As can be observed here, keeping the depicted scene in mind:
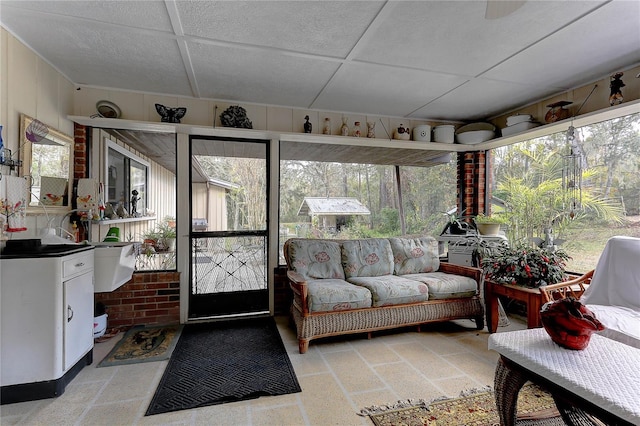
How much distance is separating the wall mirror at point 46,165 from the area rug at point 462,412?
2.93m

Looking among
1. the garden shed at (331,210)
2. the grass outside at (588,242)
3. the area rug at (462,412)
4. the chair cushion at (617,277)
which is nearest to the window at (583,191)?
the grass outside at (588,242)

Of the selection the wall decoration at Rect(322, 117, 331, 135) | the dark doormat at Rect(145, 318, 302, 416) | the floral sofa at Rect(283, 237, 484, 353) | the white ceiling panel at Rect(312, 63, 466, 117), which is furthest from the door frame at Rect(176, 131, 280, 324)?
the floral sofa at Rect(283, 237, 484, 353)

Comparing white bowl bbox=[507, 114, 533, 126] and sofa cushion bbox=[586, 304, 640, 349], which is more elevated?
white bowl bbox=[507, 114, 533, 126]

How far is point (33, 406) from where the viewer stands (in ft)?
6.10

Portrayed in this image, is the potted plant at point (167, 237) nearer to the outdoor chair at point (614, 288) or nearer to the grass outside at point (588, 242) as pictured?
the outdoor chair at point (614, 288)

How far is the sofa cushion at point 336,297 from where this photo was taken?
2.64m

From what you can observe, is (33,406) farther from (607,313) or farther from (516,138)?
(516,138)

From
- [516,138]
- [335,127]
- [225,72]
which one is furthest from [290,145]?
[516,138]

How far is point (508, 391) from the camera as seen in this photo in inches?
61.9

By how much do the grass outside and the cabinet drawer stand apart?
4.62 m

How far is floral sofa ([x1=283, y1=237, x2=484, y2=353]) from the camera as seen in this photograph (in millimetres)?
2699

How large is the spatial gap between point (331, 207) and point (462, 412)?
→ 3.11 meters

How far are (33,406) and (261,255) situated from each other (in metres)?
2.19

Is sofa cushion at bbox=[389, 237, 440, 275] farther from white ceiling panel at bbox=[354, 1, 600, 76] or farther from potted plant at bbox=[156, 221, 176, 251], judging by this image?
potted plant at bbox=[156, 221, 176, 251]
